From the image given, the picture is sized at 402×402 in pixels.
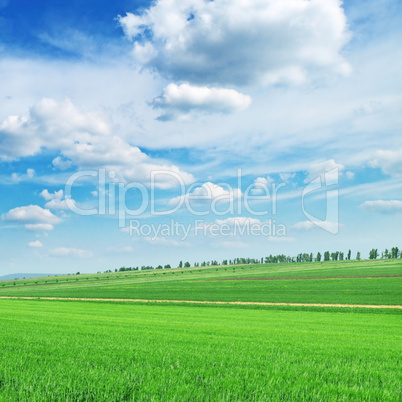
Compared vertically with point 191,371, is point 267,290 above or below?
below

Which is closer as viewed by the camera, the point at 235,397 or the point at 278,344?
the point at 235,397

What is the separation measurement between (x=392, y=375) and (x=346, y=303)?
4121 cm

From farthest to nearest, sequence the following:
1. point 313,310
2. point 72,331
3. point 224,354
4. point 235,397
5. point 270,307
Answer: point 270,307, point 313,310, point 72,331, point 224,354, point 235,397

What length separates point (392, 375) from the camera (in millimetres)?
8453

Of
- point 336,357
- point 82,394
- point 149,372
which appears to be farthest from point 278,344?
point 82,394

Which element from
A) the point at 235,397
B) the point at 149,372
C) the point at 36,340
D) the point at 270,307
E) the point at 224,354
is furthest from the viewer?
the point at 270,307

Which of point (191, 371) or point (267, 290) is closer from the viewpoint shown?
point (191, 371)

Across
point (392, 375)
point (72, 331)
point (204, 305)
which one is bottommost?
point (204, 305)

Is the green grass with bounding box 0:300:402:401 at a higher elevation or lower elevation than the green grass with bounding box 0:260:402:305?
higher

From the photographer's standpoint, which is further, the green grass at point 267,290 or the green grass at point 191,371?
the green grass at point 267,290

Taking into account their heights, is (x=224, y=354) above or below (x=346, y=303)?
above

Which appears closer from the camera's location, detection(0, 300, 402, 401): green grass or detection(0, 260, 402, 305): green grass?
detection(0, 300, 402, 401): green grass

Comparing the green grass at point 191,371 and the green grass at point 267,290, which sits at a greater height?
the green grass at point 191,371

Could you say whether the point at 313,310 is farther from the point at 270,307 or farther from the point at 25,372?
the point at 25,372
